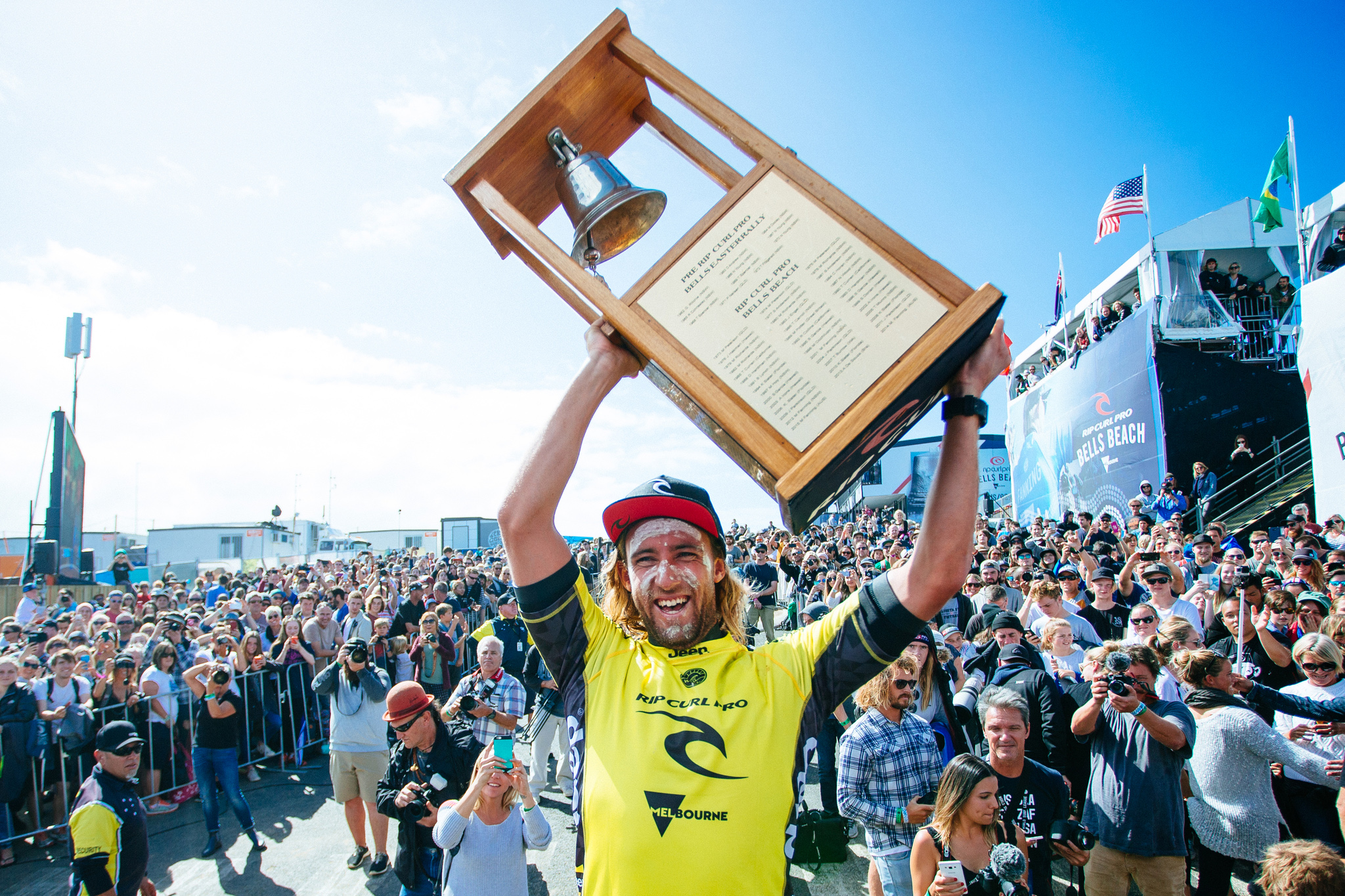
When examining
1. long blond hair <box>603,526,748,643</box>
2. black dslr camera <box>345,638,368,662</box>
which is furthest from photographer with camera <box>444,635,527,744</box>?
long blond hair <box>603,526,748,643</box>

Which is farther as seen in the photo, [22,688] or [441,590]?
[441,590]

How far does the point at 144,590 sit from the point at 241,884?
14.9 metres

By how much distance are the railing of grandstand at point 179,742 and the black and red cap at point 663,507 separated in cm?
798

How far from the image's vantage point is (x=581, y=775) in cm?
189

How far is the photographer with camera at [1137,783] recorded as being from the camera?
4.30 meters

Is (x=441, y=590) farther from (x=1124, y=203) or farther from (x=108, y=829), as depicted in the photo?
(x=1124, y=203)

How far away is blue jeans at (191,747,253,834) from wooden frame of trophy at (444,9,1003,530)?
7.38 meters

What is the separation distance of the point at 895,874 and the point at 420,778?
303cm

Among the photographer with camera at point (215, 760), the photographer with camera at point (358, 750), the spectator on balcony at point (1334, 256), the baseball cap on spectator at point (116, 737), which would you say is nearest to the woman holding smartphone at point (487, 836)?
the baseball cap on spectator at point (116, 737)

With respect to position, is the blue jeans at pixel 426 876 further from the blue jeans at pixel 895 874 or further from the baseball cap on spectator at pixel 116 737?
the blue jeans at pixel 895 874

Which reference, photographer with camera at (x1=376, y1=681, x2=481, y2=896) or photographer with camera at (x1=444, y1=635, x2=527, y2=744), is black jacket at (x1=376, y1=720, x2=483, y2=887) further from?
photographer with camera at (x1=444, y1=635, x2=527, y2=744)

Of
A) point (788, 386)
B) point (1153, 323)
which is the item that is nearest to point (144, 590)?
point (788, 386)

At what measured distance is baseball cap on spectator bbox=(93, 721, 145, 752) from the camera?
5.03 m

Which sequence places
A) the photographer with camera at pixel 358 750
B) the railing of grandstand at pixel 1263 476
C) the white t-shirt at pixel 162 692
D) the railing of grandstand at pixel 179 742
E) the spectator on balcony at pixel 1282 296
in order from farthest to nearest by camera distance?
the spectator on balcony at pixel 1282 296 < the railing of grandstand at pixel 1263 476 < the white t-shirt at pixel 162 692 < the railing of grandstand at pixel 179 742 < the photographer with camera at pixel 358 750
